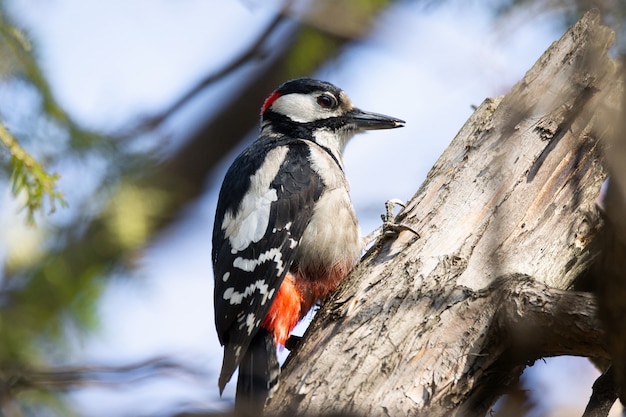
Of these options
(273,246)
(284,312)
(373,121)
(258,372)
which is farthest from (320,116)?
(258,372)

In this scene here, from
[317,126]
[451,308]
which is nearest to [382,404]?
[451,308]

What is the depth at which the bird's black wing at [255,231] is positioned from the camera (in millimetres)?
3238

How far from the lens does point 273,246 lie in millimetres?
3418

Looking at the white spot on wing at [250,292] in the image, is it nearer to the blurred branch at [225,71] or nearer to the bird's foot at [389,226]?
the bird's foot at [389,226]

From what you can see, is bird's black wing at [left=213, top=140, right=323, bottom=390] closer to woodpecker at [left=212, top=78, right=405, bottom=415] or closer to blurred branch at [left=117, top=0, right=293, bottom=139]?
woodpecker at [left=212, top=78, right=405, bottom=415]

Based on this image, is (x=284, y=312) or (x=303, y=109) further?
(x=303, y=109)

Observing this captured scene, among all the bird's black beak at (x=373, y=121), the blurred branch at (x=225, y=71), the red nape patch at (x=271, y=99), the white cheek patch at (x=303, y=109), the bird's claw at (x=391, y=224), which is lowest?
the bird's claw at (x=391, y=224)

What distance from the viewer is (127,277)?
4.41 m

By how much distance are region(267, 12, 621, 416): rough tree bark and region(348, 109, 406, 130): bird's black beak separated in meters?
0.95

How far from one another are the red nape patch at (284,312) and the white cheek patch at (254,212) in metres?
0.25

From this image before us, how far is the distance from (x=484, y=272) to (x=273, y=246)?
1044mm

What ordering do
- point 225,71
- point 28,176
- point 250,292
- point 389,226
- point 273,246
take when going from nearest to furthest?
point 28,176, point 389,226, point 250,292, point 273,246, point 225,71

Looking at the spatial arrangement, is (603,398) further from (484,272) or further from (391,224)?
(391,224)

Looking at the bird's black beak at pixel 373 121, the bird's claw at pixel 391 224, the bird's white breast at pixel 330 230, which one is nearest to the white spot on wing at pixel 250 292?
the bird's white breast at pixel 330 230
